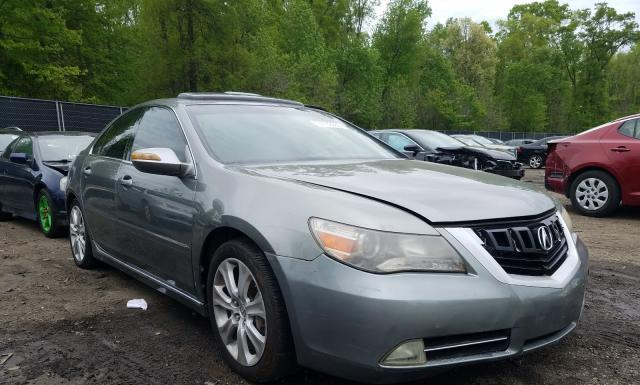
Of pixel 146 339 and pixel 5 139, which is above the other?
pixel 5 139

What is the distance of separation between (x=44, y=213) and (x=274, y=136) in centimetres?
456

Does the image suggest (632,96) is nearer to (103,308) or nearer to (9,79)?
(9,79)

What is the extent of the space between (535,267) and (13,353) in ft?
9.70

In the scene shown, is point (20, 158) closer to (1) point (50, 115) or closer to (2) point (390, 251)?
(2) point (390, 251)

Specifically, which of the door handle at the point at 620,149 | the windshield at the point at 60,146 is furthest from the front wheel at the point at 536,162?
the windshield at the point at 60,146

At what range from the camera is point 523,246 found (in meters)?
2.31

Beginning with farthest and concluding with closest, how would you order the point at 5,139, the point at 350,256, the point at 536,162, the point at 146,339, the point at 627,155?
1. the point at 536,162
2. the point at 5,139
3. the point at 627,155
4. the point at 146,339
5. the point at 350,256

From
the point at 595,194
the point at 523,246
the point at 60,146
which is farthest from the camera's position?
the point at 595,194

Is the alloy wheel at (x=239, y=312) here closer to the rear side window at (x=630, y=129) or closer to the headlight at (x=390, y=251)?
the headlight at (x=390, y=251)

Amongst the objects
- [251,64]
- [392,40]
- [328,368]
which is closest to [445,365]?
[328,368]

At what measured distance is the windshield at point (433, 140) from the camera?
39.4 feet

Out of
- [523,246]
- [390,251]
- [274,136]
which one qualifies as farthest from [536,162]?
[390,251]

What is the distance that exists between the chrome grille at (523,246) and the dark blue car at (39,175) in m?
5.60

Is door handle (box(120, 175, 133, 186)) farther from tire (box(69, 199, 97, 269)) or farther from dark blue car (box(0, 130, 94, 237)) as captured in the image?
dark blue car (box(0, 130, 94, 237))
